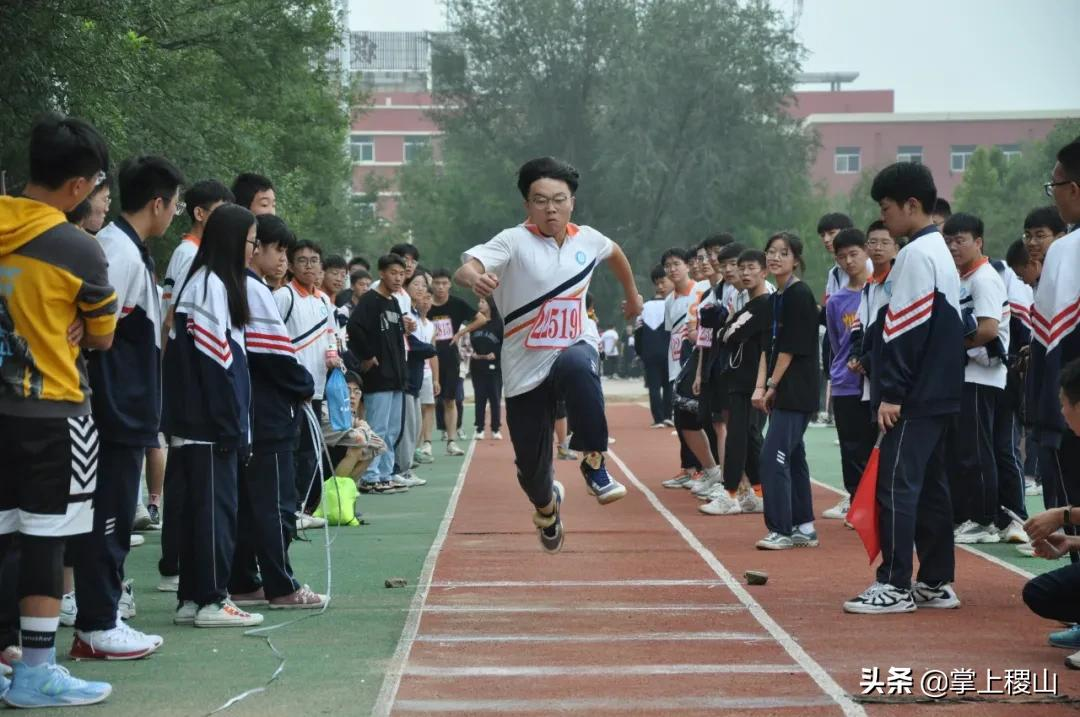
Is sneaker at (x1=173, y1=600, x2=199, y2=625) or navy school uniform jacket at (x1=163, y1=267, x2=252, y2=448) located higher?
navy school uniform jacket at (x1=163, y1=267, x2=252, y2=448)

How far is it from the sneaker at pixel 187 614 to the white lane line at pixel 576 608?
3.86 feet

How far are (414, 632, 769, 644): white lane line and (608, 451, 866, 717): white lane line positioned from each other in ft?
0.64

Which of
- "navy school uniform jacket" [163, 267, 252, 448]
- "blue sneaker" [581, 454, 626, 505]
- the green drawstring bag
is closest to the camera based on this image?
"navy school uniform jacket" [163, 267, 252, 448]

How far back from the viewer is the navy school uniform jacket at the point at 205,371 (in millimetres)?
7492

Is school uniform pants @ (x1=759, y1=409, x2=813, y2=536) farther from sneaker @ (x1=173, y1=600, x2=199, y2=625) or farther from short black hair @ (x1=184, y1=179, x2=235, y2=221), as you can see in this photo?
sneaker @ (x1=173, y1=600, x2=199, y2=625)

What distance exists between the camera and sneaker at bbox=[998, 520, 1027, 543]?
1081 cm

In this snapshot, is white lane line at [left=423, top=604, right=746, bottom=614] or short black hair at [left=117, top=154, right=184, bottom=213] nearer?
short black hair at [left=117, top=154, right=184, bottom=213]

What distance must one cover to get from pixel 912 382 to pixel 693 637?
180 centimetres

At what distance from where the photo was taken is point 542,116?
6075 centimetres

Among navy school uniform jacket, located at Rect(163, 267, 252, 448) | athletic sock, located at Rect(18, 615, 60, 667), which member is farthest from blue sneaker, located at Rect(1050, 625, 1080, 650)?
athletic sock, located at Rect(18, 615, 60, 667)

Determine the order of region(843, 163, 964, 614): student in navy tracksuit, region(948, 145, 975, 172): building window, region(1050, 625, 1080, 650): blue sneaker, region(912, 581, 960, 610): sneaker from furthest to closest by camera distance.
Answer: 1. region(948, 145, 975, 172): building window
2. region(912, 581, 960, 610): sneaker
3. region(843, 163, 964, 614): student in navy tracksuit
4. region(1050, 625, 1080, 650): blue sneaker

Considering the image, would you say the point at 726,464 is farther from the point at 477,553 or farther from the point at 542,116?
the point at 542,116

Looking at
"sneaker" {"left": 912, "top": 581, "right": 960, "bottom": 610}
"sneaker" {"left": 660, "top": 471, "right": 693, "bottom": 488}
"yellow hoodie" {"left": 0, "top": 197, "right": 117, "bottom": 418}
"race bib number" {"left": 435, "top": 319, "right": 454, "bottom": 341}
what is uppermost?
"yellow hoodie" {"left": 0, "top": 197, "right": 117, "bottom": 418}

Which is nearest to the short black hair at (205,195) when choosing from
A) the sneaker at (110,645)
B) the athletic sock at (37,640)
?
the sneaker at (110,645)
